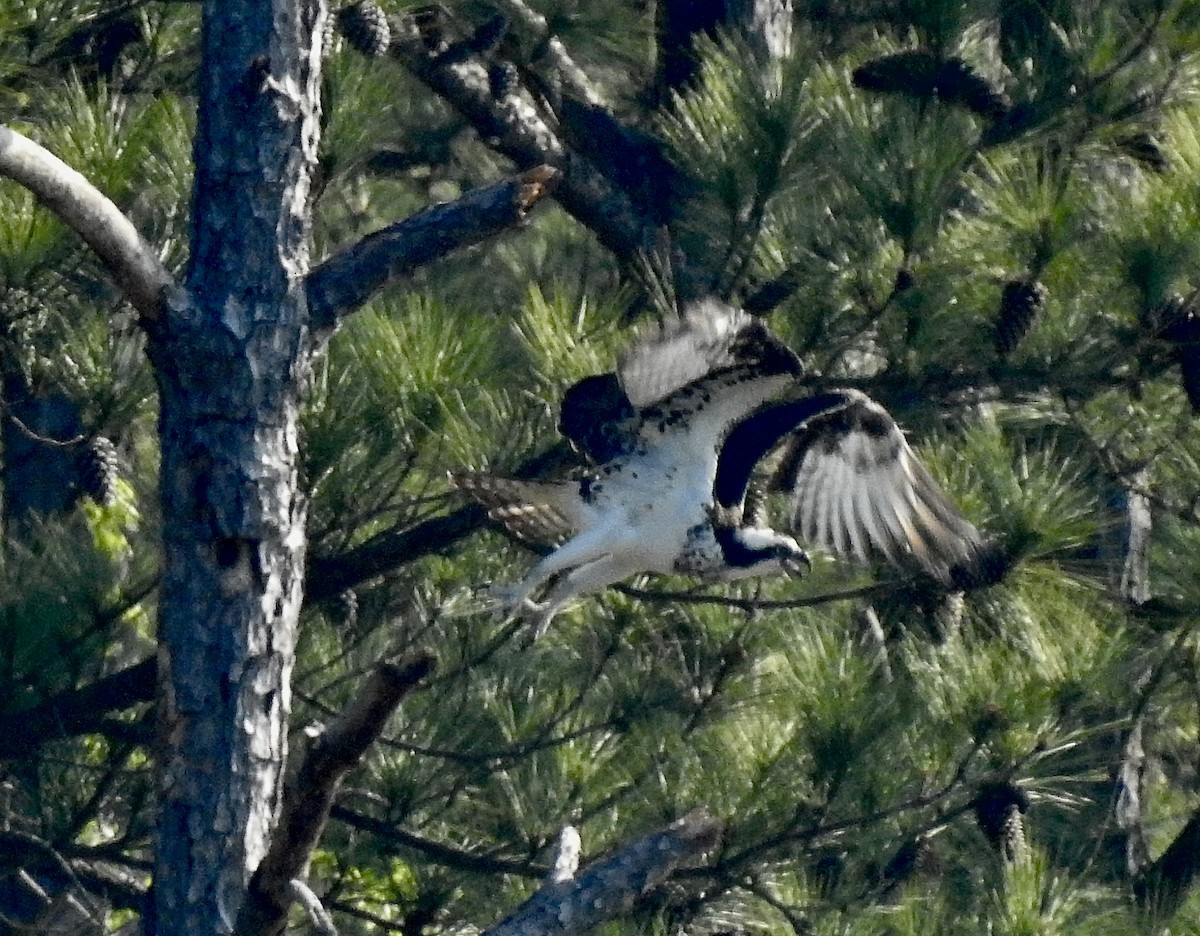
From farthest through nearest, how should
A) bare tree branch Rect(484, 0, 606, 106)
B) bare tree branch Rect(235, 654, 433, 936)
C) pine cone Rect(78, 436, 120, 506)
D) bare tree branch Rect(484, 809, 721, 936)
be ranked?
bare tree branch Rect(484, 0, 606, 106), pine cone Rect(78, 436, 120, 506), bare tree branch Rect(484, 809, 721, 936), bare tree branch Rect(235, 654, 433, 936)

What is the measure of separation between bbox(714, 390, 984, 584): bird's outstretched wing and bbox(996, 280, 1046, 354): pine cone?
207mm

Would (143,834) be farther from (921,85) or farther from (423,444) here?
(921,85)

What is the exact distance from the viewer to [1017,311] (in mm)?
3002

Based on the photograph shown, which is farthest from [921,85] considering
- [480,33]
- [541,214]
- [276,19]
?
[541,214]

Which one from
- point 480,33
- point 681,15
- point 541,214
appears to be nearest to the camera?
point 480,33

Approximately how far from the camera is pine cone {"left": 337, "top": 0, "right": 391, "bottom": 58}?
9.91 feet

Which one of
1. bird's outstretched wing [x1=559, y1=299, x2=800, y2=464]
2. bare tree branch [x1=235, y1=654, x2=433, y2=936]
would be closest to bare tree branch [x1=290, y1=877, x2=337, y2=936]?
bare tree branch [x1=235, y1=654, x2=433, y2=936]

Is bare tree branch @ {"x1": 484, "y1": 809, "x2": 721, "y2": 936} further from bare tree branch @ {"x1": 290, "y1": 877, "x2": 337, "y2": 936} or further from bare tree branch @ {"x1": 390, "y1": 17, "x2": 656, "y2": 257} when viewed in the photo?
bare tree branch @ {"x1": 390, "y1": 17, "x2": 656, "y2": 257}

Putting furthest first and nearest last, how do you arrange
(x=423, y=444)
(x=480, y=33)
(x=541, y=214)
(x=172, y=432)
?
(x=541, y=214)
(x=480, y=33)
(x=423, y=444)
(x=172, y=432)

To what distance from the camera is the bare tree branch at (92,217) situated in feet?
7.83

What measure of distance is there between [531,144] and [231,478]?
1253 mm

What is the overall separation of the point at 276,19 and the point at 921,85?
1.02 meters

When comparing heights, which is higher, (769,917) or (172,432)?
(172,432)

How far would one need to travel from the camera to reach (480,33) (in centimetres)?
348
